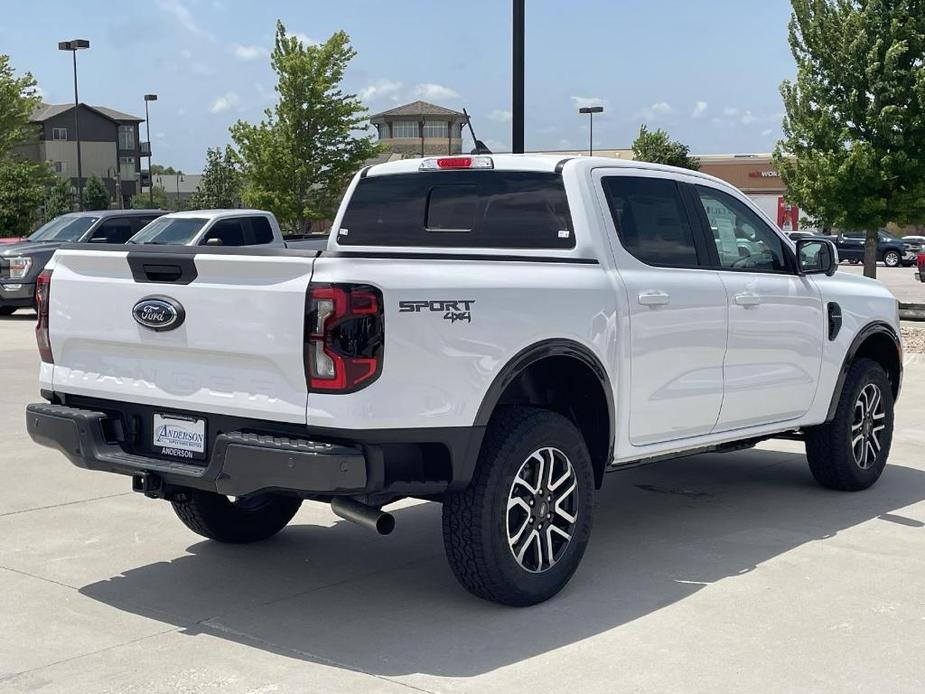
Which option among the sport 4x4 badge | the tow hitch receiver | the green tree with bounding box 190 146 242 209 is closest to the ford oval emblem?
the tow hitch receiver

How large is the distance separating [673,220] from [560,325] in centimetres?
137

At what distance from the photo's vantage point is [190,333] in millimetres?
5129

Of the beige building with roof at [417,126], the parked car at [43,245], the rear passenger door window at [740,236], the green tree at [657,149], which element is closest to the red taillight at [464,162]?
the rear passenger door window at [740,236]

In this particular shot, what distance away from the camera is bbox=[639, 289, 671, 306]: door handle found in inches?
236

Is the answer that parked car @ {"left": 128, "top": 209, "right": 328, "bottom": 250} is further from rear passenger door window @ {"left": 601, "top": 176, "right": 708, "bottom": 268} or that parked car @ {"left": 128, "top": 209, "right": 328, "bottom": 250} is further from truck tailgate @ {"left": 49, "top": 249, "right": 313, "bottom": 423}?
truck tailgate @ {"left": 49, "top": 249, "right": 313, "bottom": 423}

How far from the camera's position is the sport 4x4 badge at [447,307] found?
15.9 feet

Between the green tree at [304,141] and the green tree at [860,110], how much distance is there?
72.4 ft

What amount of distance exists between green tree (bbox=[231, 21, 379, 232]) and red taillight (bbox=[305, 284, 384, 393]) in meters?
35.9

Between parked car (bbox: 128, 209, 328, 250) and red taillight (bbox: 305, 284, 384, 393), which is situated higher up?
parked car (bbox: 128, 209, 328, 250)

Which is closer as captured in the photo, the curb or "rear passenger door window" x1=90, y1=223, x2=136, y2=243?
the curb

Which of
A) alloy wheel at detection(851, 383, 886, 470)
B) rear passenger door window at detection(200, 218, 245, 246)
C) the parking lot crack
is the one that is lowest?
the parking lot crack

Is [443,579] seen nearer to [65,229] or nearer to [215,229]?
[215,229]

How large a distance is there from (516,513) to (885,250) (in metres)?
44.5

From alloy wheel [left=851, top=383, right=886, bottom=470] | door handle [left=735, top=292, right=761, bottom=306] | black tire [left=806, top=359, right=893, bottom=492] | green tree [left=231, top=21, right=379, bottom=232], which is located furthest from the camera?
green tree [left=231, top=21, right=379, bottom=232]
